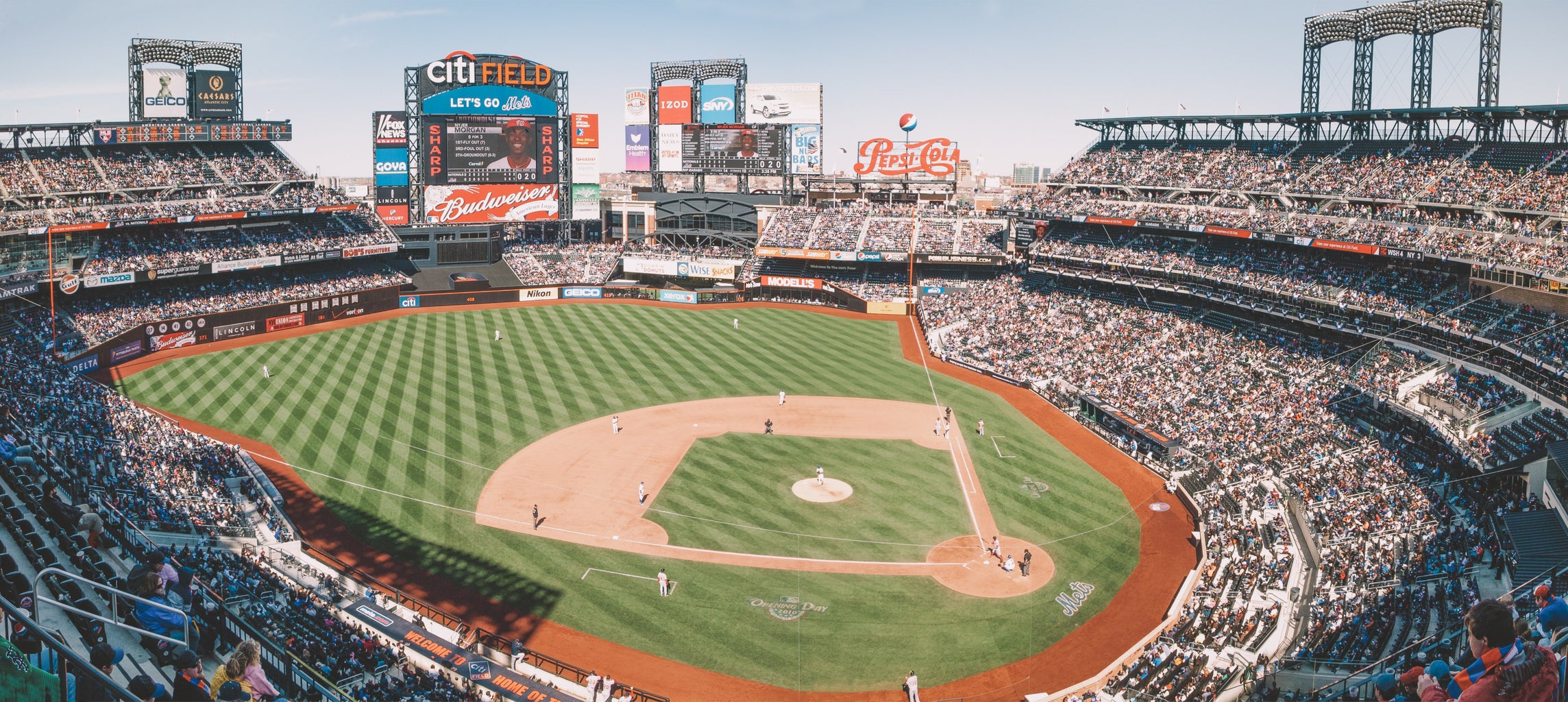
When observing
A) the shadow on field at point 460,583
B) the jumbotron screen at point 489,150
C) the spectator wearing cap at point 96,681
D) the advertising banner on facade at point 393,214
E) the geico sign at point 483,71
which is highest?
the geico sign at point 483,71

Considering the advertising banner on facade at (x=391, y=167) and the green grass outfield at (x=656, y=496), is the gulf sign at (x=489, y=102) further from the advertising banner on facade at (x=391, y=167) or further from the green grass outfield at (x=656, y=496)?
the green grass outfield at (x=656, y=496)

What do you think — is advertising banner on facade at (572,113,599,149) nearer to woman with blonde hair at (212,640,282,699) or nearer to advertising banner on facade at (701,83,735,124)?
advertising banner on facade at (701,83,735,124)

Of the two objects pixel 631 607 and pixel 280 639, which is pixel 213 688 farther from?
pixel 631 607

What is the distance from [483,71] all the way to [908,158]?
32921 millimetres

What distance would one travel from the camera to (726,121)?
251 ft

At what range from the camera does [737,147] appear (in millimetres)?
74812

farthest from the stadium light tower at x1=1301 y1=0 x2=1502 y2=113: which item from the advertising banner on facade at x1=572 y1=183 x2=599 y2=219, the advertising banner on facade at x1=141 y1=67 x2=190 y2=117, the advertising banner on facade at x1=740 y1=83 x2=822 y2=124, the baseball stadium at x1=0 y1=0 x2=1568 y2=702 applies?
the advertising banner on facade at x1=141 y1=67 x2=190 y2=117

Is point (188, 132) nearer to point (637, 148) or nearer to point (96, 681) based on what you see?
point (637, 148)

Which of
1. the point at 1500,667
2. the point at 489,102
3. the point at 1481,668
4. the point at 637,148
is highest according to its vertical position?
the point at 489,102

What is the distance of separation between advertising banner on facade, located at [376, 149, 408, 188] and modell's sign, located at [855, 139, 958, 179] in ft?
119

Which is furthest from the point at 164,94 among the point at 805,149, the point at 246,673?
the point at 246,673

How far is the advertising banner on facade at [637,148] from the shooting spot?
263ft

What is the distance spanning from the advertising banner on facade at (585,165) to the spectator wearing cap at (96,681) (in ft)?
277

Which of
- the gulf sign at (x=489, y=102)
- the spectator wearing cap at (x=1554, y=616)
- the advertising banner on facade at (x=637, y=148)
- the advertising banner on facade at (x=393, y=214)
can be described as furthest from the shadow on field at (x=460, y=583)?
the advertising banner on facade at (x=637, y=148)
